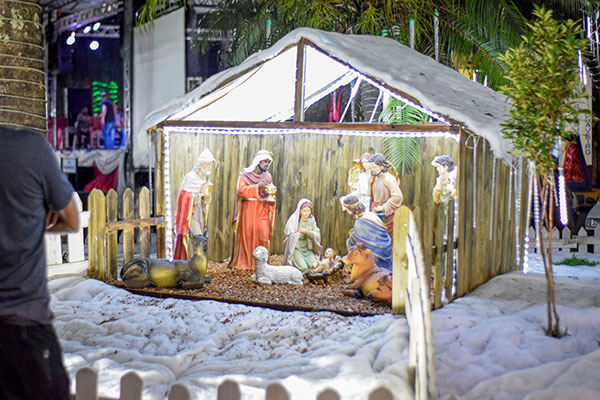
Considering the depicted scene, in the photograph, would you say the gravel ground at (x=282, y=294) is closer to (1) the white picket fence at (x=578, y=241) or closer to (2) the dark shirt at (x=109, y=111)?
Result: (1) the white picket fence at (x=578, y=241)

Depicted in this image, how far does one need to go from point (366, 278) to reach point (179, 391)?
163 inches

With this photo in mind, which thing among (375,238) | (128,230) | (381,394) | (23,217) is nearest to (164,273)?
(128,230)

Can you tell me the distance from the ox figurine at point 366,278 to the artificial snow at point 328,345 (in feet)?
1.99

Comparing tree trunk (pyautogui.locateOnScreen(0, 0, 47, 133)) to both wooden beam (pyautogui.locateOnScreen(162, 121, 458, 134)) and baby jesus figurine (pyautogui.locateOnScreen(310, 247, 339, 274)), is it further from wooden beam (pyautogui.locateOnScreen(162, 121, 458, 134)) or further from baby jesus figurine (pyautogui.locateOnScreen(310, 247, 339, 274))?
baby jesus figurine (pyautogui.locateOnScreen(310, 247, 339, 274))

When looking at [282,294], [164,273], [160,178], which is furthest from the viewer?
[160,178]

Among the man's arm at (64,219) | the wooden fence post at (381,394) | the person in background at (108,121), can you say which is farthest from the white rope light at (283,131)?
the person in background at (108,121)

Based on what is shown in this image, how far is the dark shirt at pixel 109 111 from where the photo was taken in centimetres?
1973

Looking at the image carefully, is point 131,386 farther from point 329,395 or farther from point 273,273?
point 273,273

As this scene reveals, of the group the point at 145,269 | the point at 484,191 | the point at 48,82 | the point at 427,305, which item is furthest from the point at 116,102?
the point at 427,305

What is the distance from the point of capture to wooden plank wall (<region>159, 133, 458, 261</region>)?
9789 millimetres

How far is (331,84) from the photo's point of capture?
9.25 meters

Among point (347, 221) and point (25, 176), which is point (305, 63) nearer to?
point (347, 221)

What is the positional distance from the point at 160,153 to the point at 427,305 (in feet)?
17.8

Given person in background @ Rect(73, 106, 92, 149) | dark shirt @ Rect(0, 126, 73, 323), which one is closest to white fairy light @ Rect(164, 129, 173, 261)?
dark shirt @ Rect(0, 126, 73, 323)
